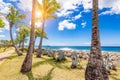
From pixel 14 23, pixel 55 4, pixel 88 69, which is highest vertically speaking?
pixel 55 4

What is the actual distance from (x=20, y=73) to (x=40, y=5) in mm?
16772

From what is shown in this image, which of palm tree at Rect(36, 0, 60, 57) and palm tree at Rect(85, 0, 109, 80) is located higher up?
palm tree at Rect(36, 0, 60, 57)

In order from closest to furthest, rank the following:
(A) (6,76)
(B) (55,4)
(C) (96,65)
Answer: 1. (C) (96,65)
2. (A) (6,76)
3. (B) (55,4)

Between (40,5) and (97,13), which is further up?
(40,5)

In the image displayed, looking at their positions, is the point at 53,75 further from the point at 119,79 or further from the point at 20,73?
the point at 119,79

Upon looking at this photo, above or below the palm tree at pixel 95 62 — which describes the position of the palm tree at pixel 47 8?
above

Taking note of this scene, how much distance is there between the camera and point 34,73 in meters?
15.2

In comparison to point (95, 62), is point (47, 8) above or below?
above

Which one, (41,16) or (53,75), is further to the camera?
(41,16)

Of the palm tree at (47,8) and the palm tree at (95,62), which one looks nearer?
the palm tree at (95,62)

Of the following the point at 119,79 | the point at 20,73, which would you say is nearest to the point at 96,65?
the point at 119,79

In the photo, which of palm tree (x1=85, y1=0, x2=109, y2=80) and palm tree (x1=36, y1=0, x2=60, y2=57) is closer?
palm tree (x1=85, y1=0, x2=109, y2=80)

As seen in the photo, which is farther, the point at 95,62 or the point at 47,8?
the point at 47,8

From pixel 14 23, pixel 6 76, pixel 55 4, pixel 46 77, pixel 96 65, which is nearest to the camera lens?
pixel 96 65
